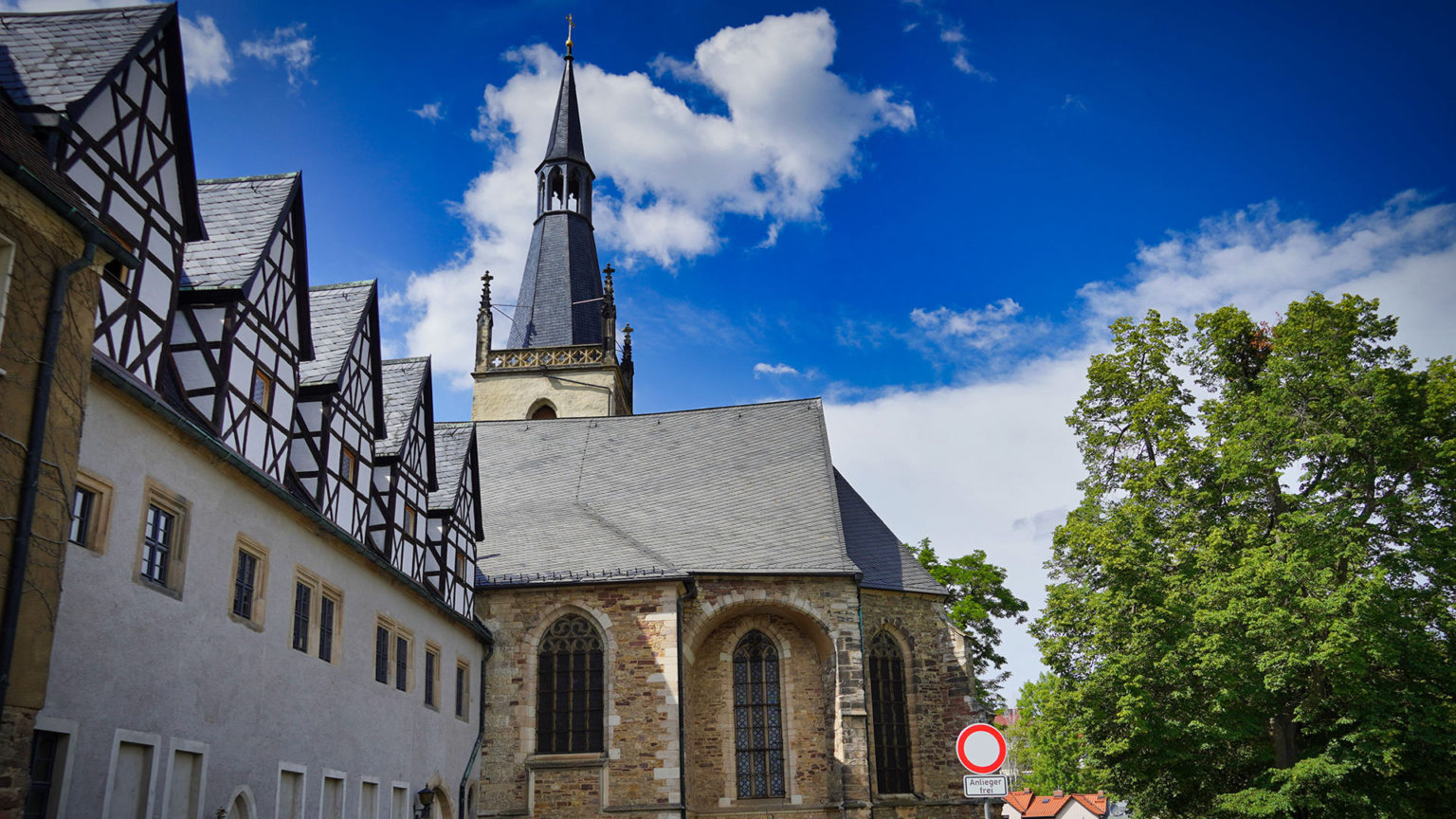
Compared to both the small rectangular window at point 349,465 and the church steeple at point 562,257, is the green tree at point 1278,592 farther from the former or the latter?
the church steeple at point 562,257

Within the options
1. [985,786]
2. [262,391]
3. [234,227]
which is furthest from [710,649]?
[985,786]

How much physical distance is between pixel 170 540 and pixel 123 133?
367 cm

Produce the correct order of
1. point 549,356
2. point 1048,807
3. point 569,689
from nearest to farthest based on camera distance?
point 569,689 < point 549,356 < point 1048,807

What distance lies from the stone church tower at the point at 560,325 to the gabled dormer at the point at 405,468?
18.5 meters

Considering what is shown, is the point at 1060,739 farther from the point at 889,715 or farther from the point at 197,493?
the point at 197,493

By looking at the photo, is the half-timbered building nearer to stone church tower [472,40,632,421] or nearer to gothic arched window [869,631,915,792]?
gothic arched window [869,631,915,792]

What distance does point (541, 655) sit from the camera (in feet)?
74.1

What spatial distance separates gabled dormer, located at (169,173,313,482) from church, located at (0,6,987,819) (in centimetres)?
5

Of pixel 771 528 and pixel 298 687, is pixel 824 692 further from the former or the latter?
pixel 298 687

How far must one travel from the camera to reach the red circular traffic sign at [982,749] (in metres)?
9.13

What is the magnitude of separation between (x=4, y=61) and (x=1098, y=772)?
19.4 metres

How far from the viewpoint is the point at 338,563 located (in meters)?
14.8

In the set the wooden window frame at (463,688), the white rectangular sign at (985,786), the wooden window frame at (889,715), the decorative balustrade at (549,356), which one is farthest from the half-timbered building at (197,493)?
the decorative balustrade at (549,356)

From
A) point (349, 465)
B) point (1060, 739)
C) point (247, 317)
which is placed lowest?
point (1060, 739)
